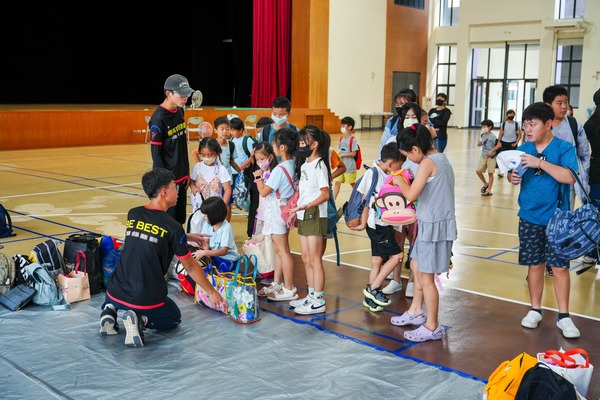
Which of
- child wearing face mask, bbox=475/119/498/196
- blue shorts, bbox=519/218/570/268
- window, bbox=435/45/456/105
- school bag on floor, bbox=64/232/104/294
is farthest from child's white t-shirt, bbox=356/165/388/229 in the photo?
window, bbox=435/45/456/105

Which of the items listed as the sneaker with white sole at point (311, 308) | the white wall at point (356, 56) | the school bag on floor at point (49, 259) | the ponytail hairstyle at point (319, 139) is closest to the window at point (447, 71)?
the white wall at point (356, 56)

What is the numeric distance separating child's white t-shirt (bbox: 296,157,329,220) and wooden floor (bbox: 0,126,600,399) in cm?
94

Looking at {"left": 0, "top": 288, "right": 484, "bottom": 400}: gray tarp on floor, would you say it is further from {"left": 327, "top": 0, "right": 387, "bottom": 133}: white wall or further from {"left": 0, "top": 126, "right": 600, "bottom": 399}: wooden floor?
{"left": 327, "top": 0, "right": 387, "bottom": 133}: white wall

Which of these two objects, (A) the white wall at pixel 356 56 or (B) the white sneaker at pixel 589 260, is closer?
(B) the white sneaker at pixel 589 260

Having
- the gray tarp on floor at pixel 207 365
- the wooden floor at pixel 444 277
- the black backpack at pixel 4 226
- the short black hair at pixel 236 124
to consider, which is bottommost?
the gray tarp on floor at pixel 207 365

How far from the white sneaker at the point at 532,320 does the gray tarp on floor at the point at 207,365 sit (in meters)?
1.21

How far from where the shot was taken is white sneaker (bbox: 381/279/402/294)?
6.05 meters

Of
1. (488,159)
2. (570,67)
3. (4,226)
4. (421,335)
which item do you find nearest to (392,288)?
(421,335)

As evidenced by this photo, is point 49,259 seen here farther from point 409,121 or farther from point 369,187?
point 409,121

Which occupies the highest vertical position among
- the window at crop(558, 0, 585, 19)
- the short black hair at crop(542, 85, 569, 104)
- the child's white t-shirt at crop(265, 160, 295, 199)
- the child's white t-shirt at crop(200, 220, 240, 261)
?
the window at crop(558, 0, 585, 19)

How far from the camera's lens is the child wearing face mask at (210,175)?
678 centimetres

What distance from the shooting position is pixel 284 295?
18.9 feet

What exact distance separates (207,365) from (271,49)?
23.8 metres

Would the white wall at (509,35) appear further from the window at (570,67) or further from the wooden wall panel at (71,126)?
the wooden wall panel at (71,126)
